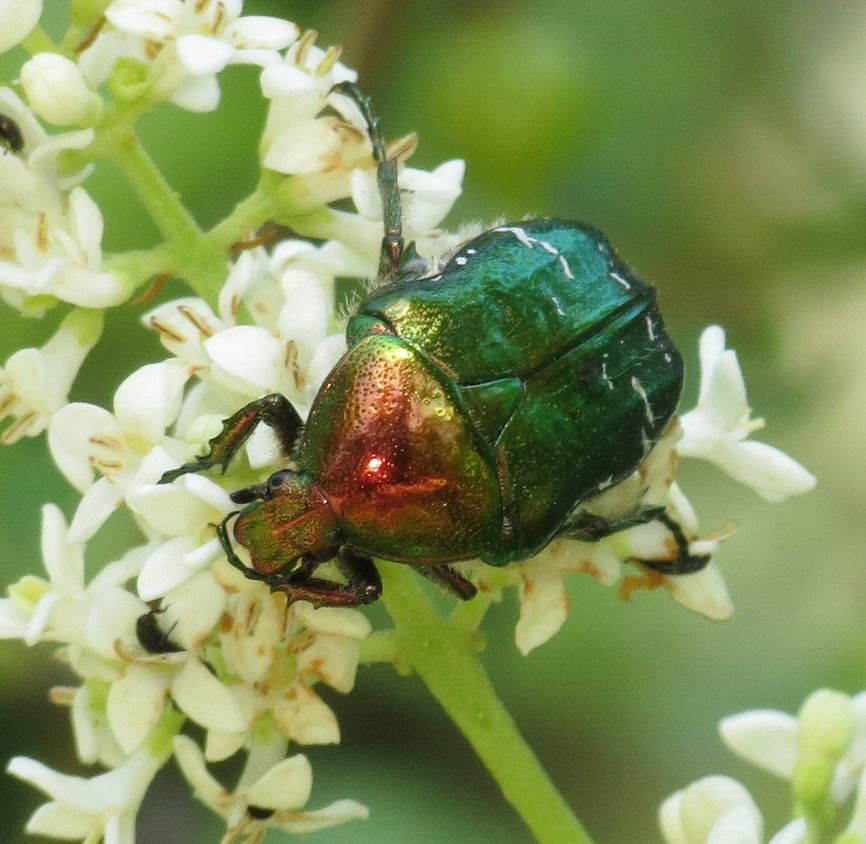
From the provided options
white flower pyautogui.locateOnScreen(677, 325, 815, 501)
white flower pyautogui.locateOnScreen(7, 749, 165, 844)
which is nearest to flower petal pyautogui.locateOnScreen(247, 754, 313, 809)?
white flower pyautogui.locateOnScreen(7, 749, 165, 844)

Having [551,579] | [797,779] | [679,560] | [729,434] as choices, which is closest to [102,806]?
[551,579]

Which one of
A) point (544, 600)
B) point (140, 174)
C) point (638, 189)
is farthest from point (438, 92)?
point (544, 600)

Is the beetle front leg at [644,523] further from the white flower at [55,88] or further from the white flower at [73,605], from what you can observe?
the white flower at [55,88]

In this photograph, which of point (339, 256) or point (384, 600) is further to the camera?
point (339, 256)

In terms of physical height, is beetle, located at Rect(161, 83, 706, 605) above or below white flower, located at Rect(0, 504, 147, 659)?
above

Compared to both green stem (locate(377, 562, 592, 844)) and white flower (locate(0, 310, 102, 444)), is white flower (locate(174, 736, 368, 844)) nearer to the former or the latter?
green stem (locate(377, 562, 592, 844))

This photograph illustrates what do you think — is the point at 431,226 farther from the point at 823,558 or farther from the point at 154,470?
the point at 823,558

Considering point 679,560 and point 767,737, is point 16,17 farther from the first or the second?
point 767,737
